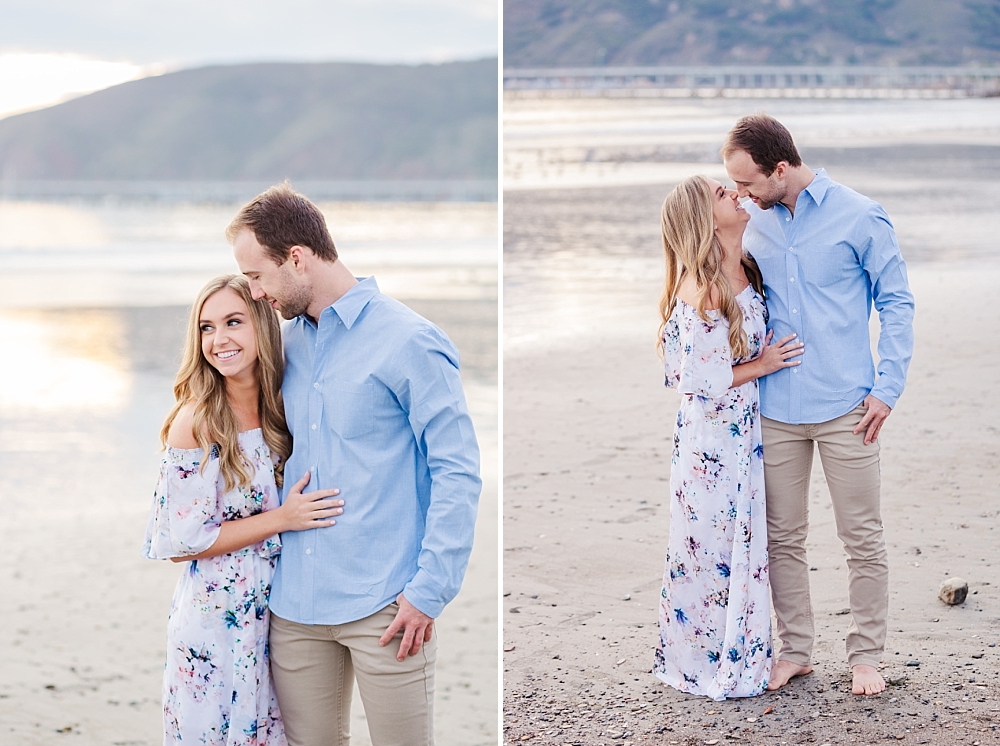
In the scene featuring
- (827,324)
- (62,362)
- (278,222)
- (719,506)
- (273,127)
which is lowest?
(719,506)

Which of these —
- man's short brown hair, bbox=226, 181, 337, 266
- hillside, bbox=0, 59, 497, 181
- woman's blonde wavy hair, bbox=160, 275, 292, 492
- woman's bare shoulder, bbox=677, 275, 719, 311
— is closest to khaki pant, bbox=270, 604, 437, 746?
woman's blonde wavy hair, bbox=160, 275, 292, 492

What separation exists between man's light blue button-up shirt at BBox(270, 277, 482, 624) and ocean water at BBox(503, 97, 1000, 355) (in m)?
6.40

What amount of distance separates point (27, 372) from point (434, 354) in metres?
8.61

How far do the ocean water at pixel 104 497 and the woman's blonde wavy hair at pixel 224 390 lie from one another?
5.81 feet

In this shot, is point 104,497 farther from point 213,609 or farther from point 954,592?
point 954,592

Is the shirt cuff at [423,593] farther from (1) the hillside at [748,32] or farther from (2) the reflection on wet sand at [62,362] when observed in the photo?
(1) the hillside at [748,32]

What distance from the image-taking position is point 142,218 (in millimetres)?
35062

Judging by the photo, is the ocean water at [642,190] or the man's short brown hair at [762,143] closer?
the man's short brown hair at [762,143]

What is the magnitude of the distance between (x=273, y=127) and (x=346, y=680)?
111 meters

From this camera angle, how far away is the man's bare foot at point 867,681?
341 cm

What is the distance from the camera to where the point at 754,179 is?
3.20 metres

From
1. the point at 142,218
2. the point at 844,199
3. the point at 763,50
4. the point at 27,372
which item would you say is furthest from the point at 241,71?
the point at 844,199

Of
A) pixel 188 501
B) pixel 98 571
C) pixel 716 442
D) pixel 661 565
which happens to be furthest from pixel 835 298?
pixel 98 571

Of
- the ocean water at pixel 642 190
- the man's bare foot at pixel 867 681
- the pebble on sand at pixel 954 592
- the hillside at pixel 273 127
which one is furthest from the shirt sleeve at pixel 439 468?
the hillside at pixel 273 127
